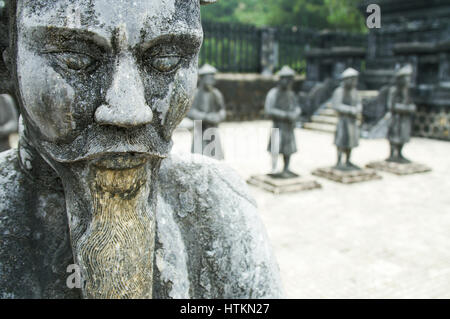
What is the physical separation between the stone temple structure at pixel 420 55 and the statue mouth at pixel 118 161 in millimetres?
10906

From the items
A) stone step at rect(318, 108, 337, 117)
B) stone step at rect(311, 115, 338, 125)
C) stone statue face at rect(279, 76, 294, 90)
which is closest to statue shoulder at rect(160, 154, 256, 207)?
stone statue face at rect(279, 76, 294, 90)

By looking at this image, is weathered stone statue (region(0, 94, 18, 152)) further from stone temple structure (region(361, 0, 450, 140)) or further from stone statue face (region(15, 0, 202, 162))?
stone temple structure (region(361, 0, 450, 140))

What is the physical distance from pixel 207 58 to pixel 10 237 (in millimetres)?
13366

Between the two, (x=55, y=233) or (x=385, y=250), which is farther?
(x=385, y=250)

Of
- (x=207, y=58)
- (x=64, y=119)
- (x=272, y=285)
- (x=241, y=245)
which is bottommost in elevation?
(x=272, y=285)

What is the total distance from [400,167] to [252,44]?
7992 mm

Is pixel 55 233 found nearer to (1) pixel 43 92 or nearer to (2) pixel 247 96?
(1) pixel 43 92

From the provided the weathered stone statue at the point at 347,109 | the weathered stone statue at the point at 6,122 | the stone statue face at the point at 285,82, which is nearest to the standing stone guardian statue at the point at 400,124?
the weathered stone statue at the point at 347,109

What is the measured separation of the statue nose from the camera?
0.87m

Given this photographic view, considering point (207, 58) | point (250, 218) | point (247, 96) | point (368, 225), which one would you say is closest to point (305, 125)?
point (247, 96)

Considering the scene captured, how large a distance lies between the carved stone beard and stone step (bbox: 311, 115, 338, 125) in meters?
11.8

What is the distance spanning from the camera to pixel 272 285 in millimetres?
1222

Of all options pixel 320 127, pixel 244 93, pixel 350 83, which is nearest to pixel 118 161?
pixel 350 83

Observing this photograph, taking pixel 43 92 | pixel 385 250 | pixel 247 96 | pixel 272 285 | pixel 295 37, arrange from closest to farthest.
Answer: pixel 43 92 < pixel 272 285 < pixel 385 250 < pixel 247 96 < pixel 295 37
